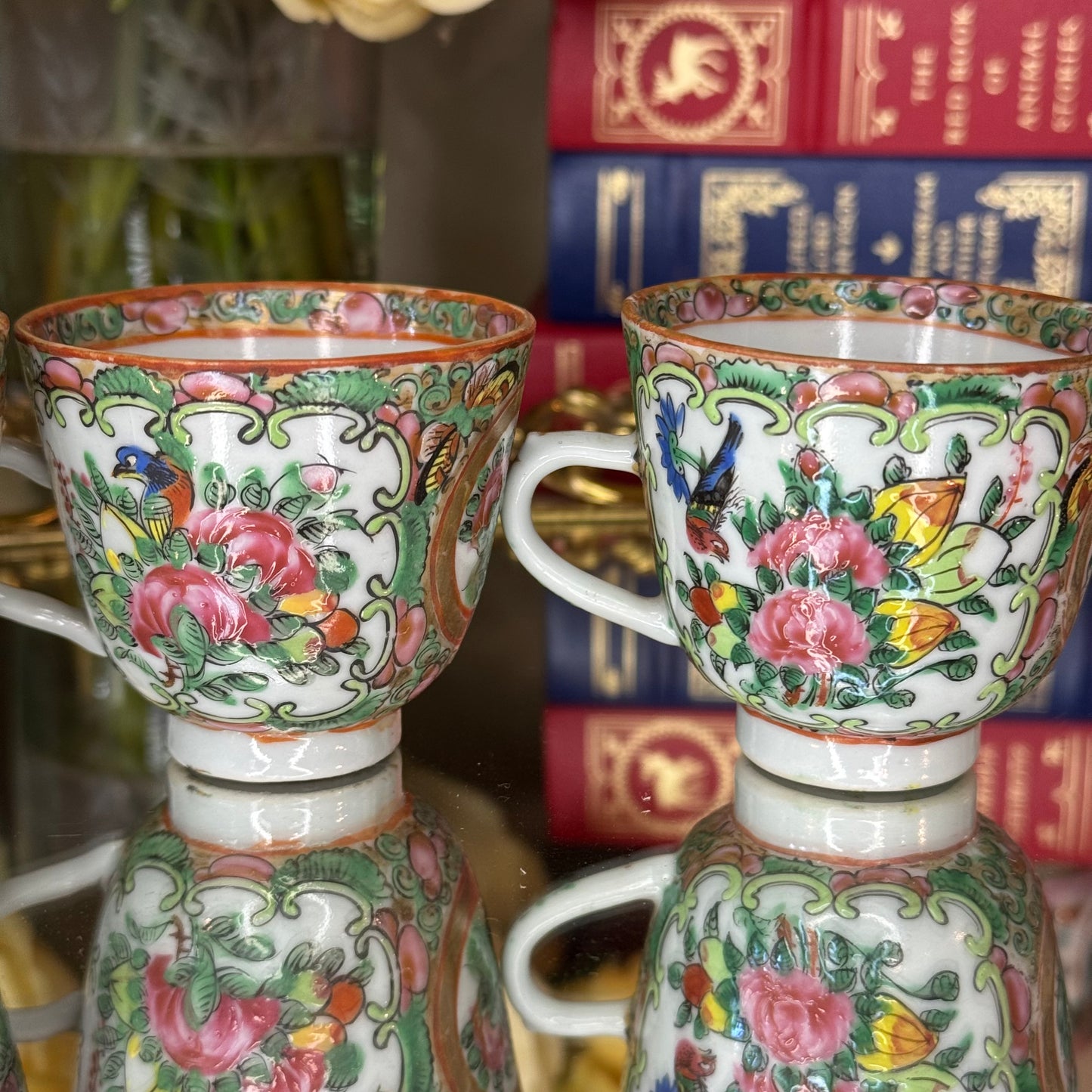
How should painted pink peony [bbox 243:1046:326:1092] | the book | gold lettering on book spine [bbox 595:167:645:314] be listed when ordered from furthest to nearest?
1. gold lettering on book spine [bbox 595:167:645:314]
2. the book
3. painted pink peony [bbox 243:1046:326:1092]

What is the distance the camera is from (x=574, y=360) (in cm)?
69

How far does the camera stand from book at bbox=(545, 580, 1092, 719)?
1.88 ft

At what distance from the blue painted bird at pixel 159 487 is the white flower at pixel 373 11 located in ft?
0.83

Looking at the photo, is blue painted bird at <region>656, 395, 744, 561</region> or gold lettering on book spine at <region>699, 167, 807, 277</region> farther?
gold lettering on book spine at <region>699, 167, 807, 277</region>

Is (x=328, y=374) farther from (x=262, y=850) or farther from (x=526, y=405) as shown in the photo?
(x=526, y=405)

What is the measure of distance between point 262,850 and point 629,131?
1.15ft

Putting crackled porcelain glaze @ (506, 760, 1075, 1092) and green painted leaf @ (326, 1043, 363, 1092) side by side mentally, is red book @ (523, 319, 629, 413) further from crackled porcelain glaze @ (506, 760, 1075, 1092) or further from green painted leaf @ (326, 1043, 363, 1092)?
green painted leaf @ (326, 1043, 363, 1092)

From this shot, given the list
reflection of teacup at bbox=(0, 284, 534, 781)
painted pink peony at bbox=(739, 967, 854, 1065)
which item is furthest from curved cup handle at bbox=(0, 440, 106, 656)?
painted pink peony at bbox=(739, 967, 854, 1065)

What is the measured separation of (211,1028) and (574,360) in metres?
0.37

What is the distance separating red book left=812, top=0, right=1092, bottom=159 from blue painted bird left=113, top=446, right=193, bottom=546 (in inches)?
13.8

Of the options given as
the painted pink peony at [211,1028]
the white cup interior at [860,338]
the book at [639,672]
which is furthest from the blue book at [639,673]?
the painted pink peony at [211,1028]

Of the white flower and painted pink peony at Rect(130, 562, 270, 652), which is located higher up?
the white flower

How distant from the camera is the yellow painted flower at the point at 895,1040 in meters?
0.37

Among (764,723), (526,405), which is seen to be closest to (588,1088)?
(764,723)
